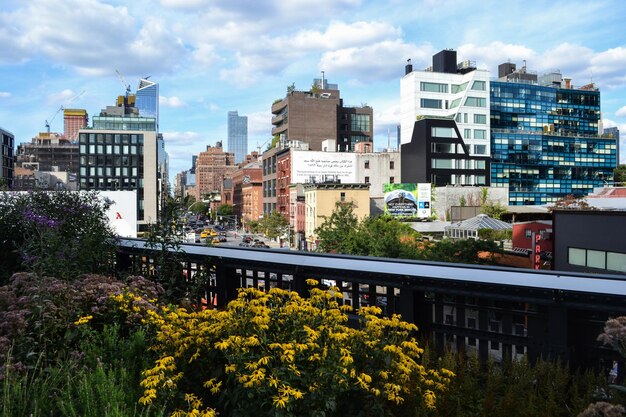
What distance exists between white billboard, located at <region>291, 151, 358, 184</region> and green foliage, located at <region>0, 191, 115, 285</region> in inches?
3615

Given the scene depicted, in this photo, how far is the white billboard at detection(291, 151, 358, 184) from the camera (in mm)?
104562

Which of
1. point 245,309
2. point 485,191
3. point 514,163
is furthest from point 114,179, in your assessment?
point 245,309

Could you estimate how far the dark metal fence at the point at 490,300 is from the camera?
190 inches

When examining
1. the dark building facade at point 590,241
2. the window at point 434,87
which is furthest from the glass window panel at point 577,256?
the window at point 434,87

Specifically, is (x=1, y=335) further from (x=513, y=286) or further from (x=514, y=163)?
(x=514, y=163)

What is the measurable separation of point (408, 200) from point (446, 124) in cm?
2130

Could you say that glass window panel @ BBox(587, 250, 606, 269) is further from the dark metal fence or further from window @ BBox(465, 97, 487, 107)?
window @ BBox(465, 97, 487, 107)

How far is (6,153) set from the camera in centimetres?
13712

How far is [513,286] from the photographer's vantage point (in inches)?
200

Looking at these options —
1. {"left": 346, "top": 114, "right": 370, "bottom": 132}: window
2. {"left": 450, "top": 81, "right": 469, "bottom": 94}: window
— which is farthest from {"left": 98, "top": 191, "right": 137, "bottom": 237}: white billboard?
{"left": 346, "top": 114, "right": 370, "bottom": 132}: window

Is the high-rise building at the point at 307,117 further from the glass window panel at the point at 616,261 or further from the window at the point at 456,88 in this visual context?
the glass window panel at the point at 616,261

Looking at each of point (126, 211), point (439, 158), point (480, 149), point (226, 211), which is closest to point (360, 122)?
point (480, 149)

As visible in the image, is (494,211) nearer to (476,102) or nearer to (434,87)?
(476,102)

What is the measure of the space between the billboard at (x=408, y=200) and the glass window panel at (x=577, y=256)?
61959mm
